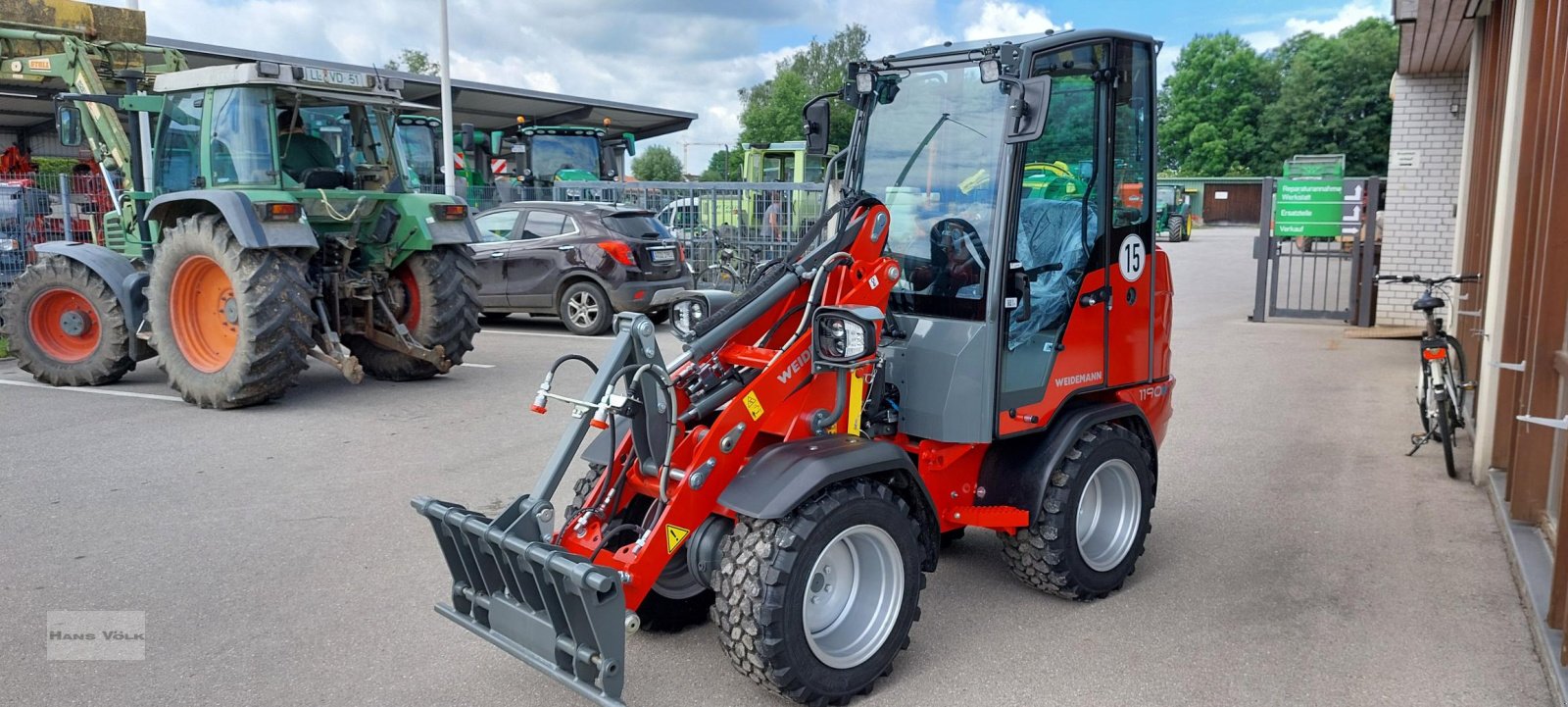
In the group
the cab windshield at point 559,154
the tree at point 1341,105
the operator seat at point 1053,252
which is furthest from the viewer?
the tree at point 1341,105

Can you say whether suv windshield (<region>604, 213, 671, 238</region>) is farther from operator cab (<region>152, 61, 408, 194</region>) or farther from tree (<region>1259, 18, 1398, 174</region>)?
tree (<region>1259, 18, 1398, 174</region>)

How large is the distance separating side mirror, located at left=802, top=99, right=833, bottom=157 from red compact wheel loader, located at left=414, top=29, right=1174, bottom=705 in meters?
0.01

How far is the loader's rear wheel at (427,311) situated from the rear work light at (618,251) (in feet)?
9.37

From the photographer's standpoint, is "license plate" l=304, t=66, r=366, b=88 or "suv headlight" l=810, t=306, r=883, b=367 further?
"license plate" l=304, t=66, r=366, b=88

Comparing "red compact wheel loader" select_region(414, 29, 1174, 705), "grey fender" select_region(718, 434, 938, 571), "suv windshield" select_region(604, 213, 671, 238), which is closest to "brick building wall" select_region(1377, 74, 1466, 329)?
"suv windshield" select_region(604, 213, 671, 238)

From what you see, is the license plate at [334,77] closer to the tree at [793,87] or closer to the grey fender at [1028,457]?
the grey fender at [1028,457]

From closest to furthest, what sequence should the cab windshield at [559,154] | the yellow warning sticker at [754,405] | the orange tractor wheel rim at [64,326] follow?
the yellow warning sticker at [754,405] → the orange tractor wheel rim at [64,326] → the cab windshield at [559,154]

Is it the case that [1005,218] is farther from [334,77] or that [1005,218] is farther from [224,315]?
[224,315]

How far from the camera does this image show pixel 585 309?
502 inches

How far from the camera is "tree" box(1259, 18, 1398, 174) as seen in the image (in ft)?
207

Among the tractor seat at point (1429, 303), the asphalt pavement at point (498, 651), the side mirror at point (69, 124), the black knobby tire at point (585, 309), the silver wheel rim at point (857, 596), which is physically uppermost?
the side mirror at point (69, 124)

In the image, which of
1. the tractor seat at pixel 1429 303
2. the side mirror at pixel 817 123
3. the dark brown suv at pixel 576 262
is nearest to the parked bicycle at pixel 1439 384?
the tractor seat at pixel 1429 303

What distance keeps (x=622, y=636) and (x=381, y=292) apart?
23.1 ft

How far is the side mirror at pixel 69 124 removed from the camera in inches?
360
